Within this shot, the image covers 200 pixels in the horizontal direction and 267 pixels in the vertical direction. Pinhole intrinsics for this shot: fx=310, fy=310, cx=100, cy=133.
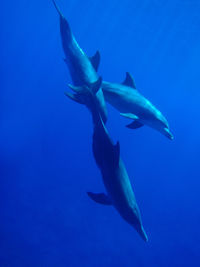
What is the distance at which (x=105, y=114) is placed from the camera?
18.9ft

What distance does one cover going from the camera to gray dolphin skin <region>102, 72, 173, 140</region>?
23.0 feet

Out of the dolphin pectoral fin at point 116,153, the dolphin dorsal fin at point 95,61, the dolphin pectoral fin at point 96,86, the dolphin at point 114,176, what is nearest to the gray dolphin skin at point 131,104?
the dolphin dorsal fin at point 95,61

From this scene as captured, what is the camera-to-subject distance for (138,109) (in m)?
7.28

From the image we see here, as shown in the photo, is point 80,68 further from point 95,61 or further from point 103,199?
point 103,199

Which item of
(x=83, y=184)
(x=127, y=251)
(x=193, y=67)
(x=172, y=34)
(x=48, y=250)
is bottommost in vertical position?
(x=48, y=250)

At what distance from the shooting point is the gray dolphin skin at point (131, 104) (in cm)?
701

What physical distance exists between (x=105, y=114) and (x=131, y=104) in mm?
1605

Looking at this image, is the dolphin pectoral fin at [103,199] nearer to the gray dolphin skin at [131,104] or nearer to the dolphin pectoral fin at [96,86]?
the dolphin pectoral fin at [96,86]

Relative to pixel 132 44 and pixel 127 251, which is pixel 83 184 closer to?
pixel 127 251

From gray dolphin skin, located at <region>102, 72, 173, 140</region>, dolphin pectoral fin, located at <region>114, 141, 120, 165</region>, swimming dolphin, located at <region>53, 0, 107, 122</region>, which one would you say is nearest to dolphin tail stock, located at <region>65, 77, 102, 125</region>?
swimming dolphin, located at <region>53, 0, 107, 122</region>

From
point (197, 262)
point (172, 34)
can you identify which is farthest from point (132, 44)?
point (197, 262)

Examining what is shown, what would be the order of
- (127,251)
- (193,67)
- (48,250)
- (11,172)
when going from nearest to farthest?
(48,250)
(127,251)
(11,172)
(193,67)

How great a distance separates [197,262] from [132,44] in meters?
31.4

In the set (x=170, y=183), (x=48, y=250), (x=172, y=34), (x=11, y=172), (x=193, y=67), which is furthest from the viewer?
(x=193, y=67)
